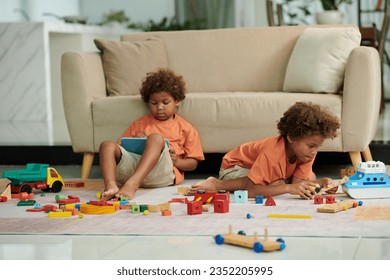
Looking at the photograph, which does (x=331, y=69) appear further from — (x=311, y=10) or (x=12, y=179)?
(x=311, y=10)

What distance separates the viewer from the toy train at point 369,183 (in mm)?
3213

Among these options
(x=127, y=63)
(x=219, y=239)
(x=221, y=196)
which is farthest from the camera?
(x=127, y=63)

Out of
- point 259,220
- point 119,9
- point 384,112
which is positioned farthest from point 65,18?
point 259,220

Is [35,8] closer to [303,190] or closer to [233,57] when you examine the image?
[233,57]

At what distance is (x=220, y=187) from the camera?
3492 mm

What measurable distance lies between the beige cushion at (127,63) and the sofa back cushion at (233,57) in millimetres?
179

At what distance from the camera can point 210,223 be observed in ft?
8.98

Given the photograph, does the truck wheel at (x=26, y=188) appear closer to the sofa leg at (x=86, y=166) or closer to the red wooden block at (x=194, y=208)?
the sofa leg at (x=86, y=166)

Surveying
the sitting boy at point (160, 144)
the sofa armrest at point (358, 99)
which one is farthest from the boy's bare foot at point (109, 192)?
the sofa armrest at point (358, 99)

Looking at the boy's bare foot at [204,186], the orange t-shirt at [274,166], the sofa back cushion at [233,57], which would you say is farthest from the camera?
the sofa back cushion at [233,57]

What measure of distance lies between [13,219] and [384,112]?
536 cm

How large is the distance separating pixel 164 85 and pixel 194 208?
1.14 meters

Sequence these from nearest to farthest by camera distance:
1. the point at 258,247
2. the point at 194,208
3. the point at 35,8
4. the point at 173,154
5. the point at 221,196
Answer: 1. the point at 258,247
2. the point at 194,208
3. the point at 221,196
4. the point at 173,154
5. the point at 35,8

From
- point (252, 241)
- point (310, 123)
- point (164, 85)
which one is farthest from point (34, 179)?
point (252, 241)
